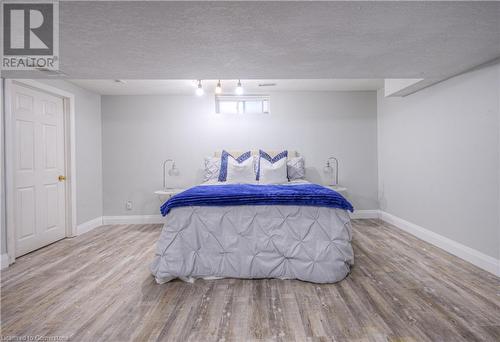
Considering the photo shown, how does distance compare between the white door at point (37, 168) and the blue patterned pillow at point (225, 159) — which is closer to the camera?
the white door at point (37, 168)

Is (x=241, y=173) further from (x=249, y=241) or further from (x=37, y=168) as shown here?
(x=37, y=168)

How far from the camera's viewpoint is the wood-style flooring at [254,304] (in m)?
1.63

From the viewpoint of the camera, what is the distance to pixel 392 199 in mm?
4270

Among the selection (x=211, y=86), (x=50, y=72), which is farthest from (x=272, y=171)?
(x=50, y=72)

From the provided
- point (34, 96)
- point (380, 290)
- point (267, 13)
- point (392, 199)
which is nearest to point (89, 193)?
point (34, 96)

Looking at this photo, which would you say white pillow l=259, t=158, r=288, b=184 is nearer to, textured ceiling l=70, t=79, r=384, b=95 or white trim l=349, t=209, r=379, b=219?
textured ceiling l=70, t=79, r=384, b=95

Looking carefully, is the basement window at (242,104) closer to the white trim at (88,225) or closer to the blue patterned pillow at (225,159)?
the blue patterned pillow at (225,159)

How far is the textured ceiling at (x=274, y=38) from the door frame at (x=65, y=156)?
1.35 feet

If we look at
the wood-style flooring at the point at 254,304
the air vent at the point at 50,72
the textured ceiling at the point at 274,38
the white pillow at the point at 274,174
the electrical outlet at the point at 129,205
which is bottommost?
the wood-style flooring at the point at 254,304

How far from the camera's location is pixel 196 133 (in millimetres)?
4617

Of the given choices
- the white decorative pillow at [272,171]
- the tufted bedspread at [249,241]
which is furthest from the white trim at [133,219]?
the tufted bedspread at [249,241]

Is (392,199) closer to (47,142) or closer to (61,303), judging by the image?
(61,303)

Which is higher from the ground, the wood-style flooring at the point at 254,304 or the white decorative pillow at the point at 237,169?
the white decorative pillow at the point at 237,169

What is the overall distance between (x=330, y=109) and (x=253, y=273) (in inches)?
135
